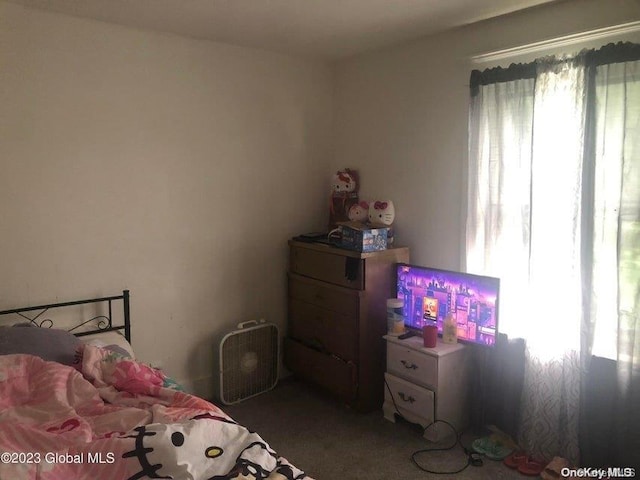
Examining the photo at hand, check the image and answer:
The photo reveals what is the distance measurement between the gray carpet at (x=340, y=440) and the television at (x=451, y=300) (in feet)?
2.06

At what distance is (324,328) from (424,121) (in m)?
1.52

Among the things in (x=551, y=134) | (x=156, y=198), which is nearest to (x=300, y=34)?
(x=156, y=198)

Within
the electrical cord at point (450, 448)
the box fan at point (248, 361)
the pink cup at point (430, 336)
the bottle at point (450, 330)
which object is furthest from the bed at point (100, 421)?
the bottle at point (450, 330)

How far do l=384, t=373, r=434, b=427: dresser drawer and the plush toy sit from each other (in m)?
1.24

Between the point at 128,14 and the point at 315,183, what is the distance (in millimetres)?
1711

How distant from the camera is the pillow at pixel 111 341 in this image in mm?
2547

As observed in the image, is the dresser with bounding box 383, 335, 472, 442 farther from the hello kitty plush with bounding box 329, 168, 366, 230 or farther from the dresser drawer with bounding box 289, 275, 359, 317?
the hello kitty plush with bounding box 329, 168, 366, 230

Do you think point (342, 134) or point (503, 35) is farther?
point (342, 134)

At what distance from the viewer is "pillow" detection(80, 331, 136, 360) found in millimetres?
2547

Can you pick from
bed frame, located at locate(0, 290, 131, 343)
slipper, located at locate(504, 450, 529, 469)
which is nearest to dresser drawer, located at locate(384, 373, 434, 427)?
slipper, located at locate(504, 450, 529, 469)

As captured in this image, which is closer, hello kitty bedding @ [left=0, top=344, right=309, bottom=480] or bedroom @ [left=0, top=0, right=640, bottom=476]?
hello kitty bedding @ [left=0, top=344, right=309, bottom=480]

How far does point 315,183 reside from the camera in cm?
382

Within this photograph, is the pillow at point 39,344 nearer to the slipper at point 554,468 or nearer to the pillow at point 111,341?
the pillow at point 111,341

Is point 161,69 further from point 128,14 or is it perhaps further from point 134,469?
point 134,469
